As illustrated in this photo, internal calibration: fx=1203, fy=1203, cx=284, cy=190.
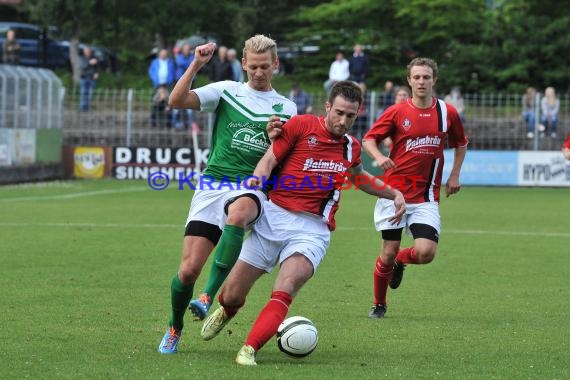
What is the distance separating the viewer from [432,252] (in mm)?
9609

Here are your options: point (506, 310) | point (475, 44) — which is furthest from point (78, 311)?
point (475, 44)

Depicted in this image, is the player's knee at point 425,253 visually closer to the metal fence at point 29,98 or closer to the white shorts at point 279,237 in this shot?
the white shorts at point 279,237

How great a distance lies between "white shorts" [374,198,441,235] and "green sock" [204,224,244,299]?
248 cm

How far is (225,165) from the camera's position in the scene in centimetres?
800

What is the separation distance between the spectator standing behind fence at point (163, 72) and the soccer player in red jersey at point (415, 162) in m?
19.9

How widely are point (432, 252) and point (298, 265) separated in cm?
242

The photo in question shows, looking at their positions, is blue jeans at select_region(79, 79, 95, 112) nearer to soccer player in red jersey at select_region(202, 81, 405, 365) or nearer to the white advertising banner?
the white advertising banner

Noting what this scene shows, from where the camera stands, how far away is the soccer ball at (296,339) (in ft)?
23.9

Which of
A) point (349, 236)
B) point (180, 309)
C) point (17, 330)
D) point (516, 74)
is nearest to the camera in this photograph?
point (180, 309)

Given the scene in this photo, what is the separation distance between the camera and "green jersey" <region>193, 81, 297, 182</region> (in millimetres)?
7992

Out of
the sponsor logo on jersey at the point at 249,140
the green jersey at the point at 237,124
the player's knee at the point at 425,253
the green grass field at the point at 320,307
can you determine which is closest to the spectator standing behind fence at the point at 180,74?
the green grass field at the point at 320,307

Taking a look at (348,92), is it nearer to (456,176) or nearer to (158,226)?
(456,176)

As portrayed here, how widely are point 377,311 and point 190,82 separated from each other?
2.80 metres

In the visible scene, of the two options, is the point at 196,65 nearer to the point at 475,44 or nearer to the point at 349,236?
the point at 349,236
